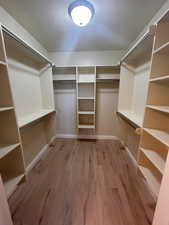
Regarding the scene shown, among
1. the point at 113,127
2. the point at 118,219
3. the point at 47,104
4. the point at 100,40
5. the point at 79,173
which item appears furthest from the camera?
the point at 113,127

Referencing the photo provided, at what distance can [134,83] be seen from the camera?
7.55 ft

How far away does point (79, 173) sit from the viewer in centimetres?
182

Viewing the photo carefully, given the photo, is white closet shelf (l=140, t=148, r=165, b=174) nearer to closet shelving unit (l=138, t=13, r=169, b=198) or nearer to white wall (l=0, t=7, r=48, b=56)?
closet shelving unit (l=138, t=13, r=169, b=198)

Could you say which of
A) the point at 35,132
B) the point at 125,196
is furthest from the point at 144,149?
the point at 35,132

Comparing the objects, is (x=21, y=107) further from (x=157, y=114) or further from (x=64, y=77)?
(x=157, y=114)

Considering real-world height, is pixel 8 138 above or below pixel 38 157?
above

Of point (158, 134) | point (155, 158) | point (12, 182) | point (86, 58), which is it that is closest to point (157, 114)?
point (158, 134)

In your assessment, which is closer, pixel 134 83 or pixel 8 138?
pixel 8 138

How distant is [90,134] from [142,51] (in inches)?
87.6

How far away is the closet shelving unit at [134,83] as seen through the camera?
1.81m

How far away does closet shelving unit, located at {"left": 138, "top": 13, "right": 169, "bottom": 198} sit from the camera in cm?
115

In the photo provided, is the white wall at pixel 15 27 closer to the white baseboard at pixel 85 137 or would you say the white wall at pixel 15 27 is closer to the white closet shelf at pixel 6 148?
the white closet shelf at pixel 6 148

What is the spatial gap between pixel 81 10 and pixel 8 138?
1795 millimetres

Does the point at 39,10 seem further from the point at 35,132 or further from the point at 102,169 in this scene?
the point at 102,169
